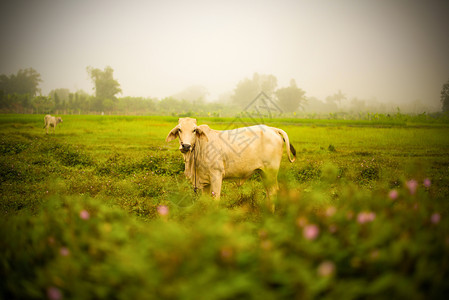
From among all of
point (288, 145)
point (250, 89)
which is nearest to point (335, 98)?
point (250, 89)

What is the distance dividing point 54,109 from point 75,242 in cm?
6876

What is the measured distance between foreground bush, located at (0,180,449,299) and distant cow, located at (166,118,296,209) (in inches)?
130

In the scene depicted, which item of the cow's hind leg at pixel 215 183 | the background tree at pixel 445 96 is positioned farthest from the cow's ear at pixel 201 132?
the background tree at pixel 445 96

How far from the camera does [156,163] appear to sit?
909 centimetres

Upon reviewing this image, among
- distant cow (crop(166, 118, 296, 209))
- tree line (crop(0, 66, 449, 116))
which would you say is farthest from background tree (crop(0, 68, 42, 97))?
distant cow (crop(166, 118, 296, 209))

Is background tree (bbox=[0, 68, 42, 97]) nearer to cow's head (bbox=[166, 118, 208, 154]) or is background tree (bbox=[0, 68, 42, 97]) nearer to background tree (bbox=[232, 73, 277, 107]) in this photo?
background tree (bbox=[232, 73, 277, 107])

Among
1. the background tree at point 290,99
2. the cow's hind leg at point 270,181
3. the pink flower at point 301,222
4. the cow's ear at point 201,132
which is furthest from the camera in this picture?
the background tree at point 290,99

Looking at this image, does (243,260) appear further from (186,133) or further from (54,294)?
(186,133)

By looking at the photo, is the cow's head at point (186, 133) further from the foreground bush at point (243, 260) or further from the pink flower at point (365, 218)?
the pink flower at point (365, 218)

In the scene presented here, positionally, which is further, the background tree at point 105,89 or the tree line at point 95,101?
the background tree at point 105,89

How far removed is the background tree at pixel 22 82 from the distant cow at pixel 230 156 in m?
83.0

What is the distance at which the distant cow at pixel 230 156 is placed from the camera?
504 cm

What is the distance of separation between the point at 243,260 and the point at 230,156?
381cm

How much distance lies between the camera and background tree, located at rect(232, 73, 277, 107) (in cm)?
9292
